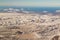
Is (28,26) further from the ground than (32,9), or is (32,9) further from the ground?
(32,9)

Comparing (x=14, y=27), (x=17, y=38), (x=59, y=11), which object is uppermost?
(x=59, y=11)

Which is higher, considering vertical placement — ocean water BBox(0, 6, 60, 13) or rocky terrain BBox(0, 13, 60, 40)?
ocean water BBox(0, 6, 60, 13)

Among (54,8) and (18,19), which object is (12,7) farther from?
(54,8)

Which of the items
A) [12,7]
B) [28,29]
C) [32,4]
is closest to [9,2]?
[12,7]

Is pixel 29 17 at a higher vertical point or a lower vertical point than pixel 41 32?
higher

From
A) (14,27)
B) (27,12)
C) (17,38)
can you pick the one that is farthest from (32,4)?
(17,38)

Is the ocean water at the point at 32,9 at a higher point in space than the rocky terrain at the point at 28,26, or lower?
higher

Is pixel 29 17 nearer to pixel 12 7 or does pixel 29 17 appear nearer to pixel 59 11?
pixel 12 7
